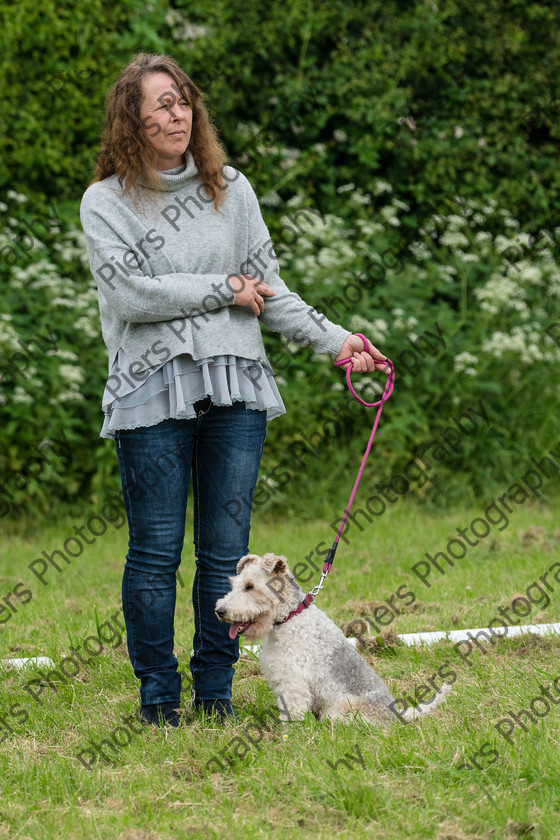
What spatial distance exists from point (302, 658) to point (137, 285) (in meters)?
1.38

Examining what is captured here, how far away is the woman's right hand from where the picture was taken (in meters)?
3.07

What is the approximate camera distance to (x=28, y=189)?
755 cm

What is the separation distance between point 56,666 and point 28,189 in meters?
4.75

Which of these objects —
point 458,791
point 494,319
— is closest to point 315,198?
point 494,319

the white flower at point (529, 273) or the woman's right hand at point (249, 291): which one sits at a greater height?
the woman's right hand at point (249, 291)

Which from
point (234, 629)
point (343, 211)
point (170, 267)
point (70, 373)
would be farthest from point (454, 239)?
point (234, 629)

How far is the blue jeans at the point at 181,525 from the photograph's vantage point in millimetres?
3070

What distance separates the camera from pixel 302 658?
3.16m

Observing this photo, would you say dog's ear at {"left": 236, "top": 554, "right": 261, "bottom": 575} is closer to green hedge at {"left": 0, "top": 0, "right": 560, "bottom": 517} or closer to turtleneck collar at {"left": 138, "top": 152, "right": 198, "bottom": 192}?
turtleneck collar at {"left": 138, "top": 152, "right": 198, "bottom": 192}

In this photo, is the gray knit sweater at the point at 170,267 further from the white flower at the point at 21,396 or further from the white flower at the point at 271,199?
the white flower at the point at 271,199

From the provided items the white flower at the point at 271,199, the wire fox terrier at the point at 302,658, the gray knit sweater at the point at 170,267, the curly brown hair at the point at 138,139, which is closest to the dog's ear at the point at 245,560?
the wire fox terrier at the point at 302,658

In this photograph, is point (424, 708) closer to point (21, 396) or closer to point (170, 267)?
point (170, 267)

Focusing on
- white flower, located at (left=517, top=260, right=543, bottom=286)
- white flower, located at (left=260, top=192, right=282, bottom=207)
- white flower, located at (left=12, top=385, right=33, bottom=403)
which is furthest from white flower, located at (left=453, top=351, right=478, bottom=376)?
white flower, located at (left=12, top=385, right=33, bottom=403)

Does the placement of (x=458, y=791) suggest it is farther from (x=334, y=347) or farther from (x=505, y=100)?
(x=505, y=100)
